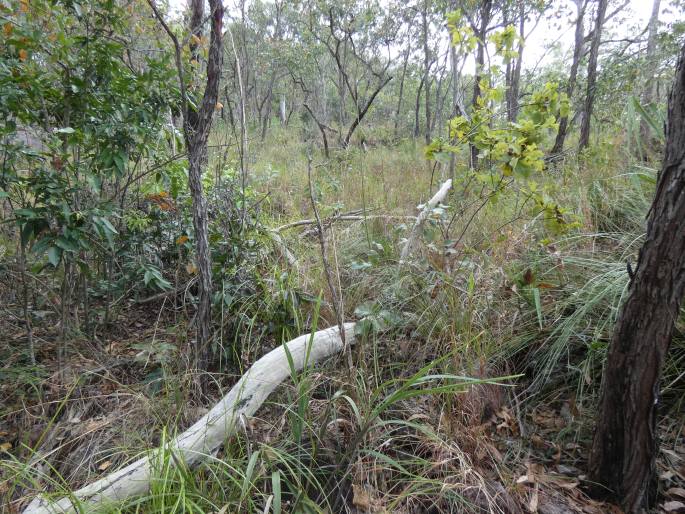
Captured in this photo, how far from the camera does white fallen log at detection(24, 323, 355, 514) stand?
54.7 inches

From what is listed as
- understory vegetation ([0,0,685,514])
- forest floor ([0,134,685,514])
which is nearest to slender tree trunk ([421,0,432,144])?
understory vegetation ([0,0,685,514])

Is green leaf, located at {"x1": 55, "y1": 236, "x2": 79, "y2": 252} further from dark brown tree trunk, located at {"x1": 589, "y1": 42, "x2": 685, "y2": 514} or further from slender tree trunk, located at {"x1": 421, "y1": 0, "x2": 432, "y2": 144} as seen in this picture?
slender tree trunk, located at {"x1": 421, "y1": 0, "x2": 432, "y2": 144}

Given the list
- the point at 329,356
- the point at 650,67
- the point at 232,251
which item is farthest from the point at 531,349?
the point at 650,67

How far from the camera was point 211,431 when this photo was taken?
64.2 inches

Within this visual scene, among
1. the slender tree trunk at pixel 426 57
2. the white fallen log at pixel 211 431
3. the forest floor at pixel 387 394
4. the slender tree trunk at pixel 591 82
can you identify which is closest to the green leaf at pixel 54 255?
the forest floor at pixel 387 394

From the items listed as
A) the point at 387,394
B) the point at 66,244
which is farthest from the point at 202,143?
the point at 387,394

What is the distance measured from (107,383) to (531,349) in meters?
2.25

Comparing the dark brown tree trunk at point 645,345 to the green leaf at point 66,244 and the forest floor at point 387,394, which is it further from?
the green leaf at point 66,244

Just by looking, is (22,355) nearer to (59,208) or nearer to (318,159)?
(59,208)

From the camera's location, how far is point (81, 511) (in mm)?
1224

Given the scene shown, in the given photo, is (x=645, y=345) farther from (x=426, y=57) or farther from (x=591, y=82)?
(x=426, y=57)

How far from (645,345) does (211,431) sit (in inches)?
64.0

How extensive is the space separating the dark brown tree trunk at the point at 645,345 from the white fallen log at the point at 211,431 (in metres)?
1.11

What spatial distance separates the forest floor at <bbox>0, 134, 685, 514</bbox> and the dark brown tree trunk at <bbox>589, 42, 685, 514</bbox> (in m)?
0.15
